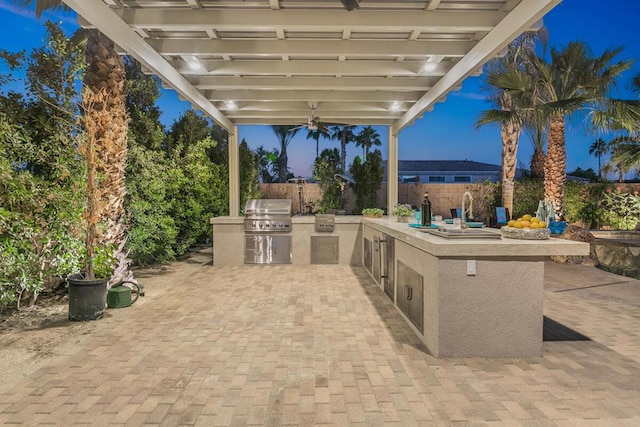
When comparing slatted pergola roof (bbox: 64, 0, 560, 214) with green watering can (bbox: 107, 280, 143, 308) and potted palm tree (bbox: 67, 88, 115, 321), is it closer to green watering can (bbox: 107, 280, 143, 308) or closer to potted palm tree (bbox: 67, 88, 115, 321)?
potted palm tree (bbox: 67, 88, 115, 321)

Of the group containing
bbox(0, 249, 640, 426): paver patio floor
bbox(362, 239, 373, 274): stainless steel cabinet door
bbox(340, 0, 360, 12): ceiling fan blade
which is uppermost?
bbox(340, 0, 360, 12): ceiling fan blade

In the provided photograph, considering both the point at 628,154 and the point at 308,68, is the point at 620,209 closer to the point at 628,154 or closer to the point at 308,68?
the point at 628,154

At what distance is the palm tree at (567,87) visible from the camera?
795 cm

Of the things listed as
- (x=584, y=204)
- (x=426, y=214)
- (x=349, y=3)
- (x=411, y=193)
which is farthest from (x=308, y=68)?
(x=584, y=204)

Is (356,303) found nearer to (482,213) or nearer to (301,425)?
(301,425)

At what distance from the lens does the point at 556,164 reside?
8977mm

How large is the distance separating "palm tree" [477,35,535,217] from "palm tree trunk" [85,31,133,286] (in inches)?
284

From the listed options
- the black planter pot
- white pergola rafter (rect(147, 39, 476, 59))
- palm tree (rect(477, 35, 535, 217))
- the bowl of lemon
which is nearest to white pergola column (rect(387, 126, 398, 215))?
palm tree (rect(477, 35, 535, 217))

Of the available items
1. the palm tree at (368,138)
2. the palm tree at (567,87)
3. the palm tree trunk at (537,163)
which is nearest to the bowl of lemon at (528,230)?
the palm tree at (567,87)

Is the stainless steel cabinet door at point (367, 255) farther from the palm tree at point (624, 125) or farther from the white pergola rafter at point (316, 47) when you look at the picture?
the palm tree at point (624, 125)

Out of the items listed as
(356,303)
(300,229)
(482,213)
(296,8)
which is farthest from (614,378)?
(482,213)

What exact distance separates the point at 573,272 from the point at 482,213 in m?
5.45

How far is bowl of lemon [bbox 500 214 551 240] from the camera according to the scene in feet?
10.5

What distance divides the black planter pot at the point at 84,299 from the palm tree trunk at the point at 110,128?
0.89 m
